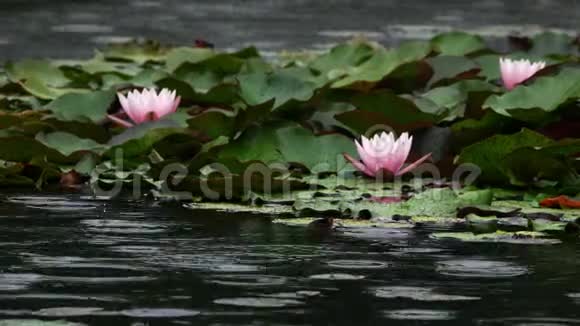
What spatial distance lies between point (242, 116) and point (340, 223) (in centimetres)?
96

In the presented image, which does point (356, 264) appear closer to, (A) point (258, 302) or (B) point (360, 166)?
Result: (A) point (258, 302)

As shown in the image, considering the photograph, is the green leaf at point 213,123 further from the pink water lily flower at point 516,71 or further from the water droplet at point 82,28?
the water droplet at point 82,28

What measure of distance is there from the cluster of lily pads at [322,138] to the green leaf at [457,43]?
90 centimetres

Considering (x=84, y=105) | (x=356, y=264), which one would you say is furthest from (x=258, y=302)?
(x=84, y=105)

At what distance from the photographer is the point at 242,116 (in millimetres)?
4219

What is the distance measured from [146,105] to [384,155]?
2.91 feet

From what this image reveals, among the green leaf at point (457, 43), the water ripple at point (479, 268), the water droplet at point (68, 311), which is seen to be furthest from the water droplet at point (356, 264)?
the green leaf at point (457, 43)

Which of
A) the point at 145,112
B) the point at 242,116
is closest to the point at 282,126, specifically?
the point at 242,116

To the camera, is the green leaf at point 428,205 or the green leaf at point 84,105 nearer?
the green leaf at point 428,205

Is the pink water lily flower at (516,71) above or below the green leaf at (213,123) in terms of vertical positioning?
above

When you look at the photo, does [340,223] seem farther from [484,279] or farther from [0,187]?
[0,187]

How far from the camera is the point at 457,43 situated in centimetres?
614

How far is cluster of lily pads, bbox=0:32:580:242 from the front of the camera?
3.65 metres

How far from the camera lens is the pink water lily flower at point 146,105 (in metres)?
4.32
